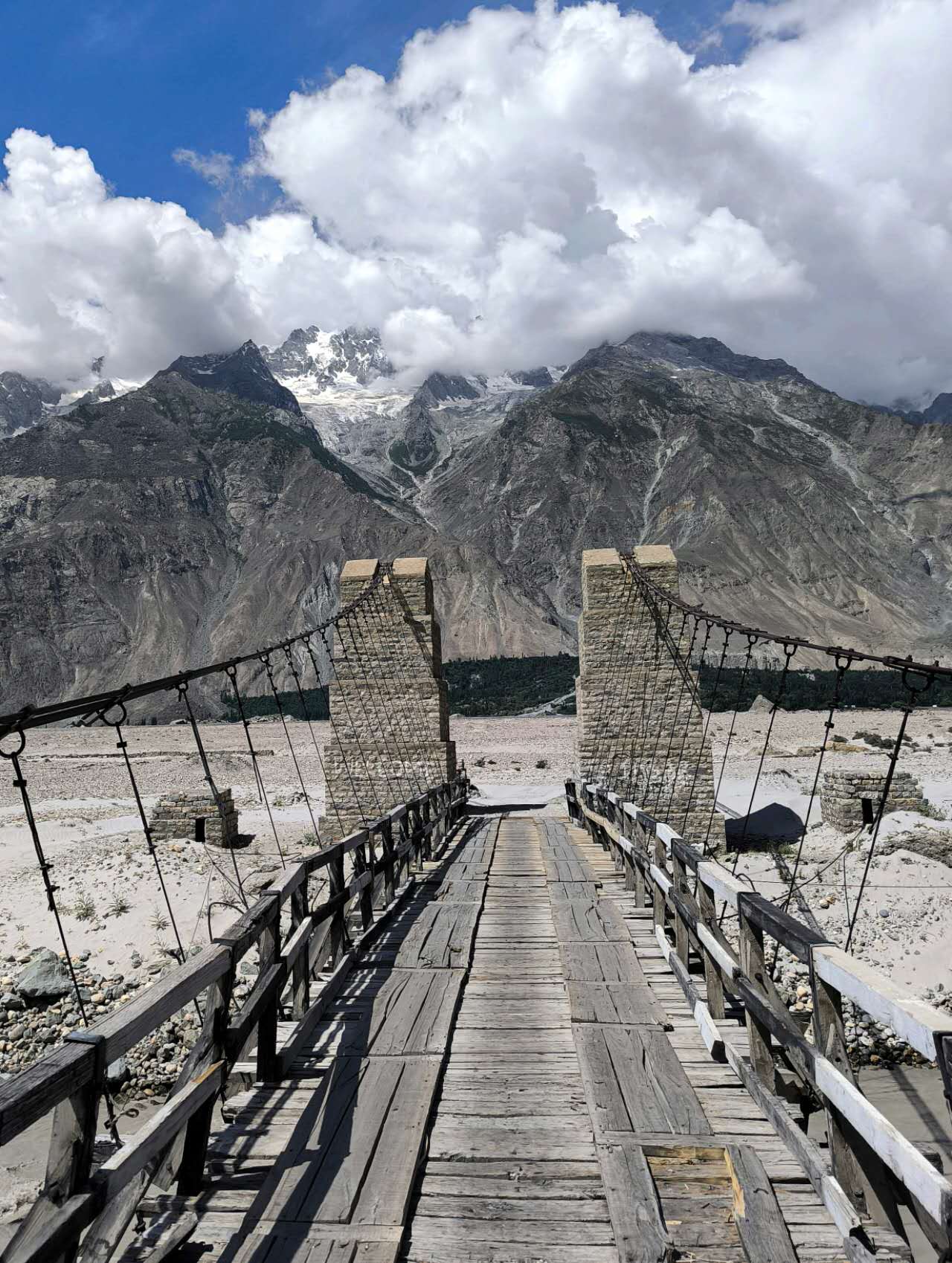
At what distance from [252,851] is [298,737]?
2886 centimetres

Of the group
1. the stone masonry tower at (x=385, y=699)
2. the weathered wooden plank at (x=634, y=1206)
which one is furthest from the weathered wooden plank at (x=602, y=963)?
the stone masonry tower at (x=385, y=699)

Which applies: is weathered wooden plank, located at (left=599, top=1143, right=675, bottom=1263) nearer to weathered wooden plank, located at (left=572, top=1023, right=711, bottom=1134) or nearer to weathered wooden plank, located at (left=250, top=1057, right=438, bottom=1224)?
weathered wooden plank, located at (left=572, top=1023, right=711, bottom=1134)

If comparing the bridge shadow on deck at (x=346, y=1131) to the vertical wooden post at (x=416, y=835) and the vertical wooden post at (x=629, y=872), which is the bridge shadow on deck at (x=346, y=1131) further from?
the vertical wooden post at (x=416, y=835)

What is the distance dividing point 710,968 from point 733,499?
383 ft

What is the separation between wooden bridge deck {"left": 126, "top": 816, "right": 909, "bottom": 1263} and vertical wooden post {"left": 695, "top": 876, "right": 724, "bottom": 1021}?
16 centimetres

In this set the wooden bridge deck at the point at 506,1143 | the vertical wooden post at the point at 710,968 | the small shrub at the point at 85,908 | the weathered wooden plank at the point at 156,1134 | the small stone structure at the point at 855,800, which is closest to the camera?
the weathered wooden plank at the point at 156,1134

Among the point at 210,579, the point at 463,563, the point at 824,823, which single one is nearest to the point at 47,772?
the point at 824,823

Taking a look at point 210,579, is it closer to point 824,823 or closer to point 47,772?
point 47,772

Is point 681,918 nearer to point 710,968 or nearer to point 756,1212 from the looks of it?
point 710,968

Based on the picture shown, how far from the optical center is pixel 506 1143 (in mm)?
3227

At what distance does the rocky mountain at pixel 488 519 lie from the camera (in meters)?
92.7

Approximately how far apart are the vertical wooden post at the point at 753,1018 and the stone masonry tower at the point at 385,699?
1109 centimetres

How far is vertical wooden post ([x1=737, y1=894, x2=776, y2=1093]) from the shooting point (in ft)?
11.3

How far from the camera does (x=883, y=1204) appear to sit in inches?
98.3
